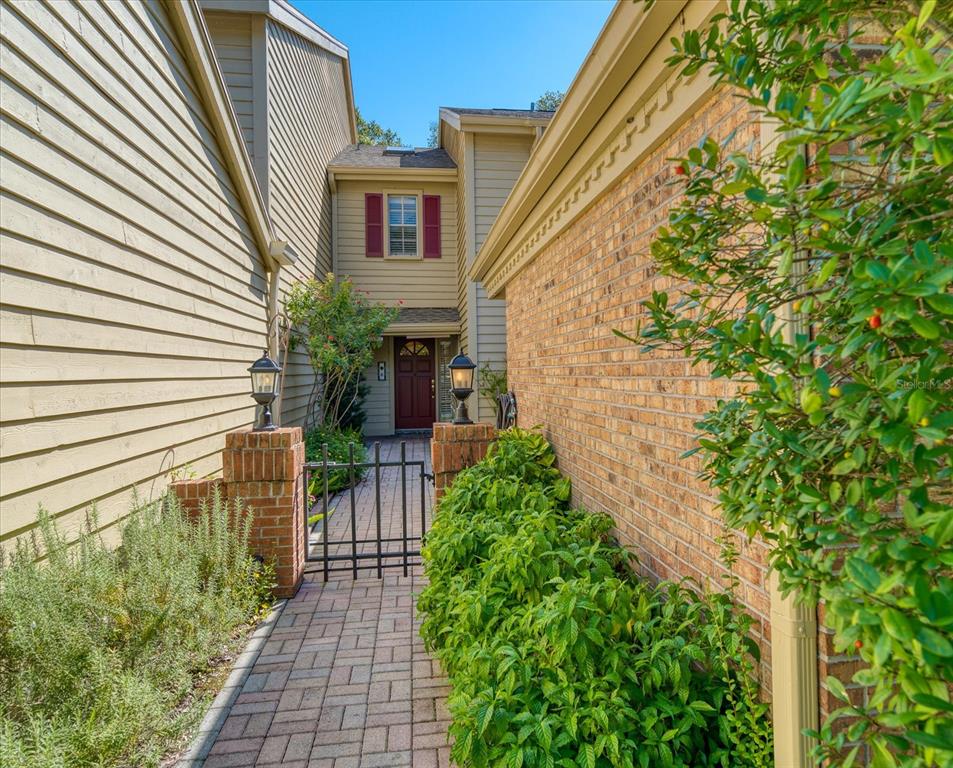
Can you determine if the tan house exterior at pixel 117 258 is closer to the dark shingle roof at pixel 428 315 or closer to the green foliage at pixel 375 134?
the dark shingle roof at pixel 428 315

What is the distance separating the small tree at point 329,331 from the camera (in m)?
7.97

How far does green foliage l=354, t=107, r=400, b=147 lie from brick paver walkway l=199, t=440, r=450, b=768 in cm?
2812

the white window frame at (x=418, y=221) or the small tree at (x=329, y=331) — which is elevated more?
the white window frame at (x=418, y=221)

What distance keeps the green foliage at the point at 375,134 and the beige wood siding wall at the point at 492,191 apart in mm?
20423

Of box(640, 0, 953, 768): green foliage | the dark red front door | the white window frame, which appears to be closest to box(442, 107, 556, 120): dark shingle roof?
the white window frame

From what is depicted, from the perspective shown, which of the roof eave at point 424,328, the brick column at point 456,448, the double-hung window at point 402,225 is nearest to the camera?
the brick column at point 456,448

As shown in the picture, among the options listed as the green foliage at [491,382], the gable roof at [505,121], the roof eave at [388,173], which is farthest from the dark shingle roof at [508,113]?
the green foliage at [491,382]

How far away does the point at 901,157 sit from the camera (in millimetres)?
987

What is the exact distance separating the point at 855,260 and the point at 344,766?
2.62m

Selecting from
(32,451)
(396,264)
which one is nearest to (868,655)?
(32,451)

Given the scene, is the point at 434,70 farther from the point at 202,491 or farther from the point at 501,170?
the point at 202,491

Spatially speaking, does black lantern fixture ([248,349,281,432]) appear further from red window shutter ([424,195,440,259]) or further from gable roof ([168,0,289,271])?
red window shutter ([424,195,440,259])

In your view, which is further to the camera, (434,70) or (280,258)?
(434,70)

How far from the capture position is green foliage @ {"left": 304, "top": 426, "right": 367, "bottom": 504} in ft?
23.4
